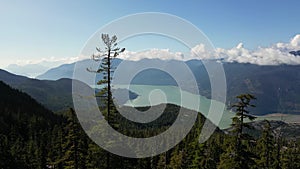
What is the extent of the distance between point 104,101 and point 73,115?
3.46m

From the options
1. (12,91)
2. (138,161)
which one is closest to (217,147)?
(138,161)

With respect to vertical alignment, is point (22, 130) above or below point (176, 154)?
below

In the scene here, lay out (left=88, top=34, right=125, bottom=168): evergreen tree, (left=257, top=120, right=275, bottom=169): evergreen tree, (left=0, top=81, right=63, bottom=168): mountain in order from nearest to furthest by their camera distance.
Answer: (left=88, top=34, right=125, bottom=168): evergreen tree → (left=257, top=120, right=275, bottom=169): evergreen tree → (left=0, top=81, right=63, bottom=168): mountain

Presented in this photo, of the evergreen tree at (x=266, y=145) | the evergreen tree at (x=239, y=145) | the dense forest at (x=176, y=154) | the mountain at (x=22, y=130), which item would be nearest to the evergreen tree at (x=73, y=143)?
the dense forest at (x=176, y=154)

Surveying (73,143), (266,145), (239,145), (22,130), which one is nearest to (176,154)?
(266,145)

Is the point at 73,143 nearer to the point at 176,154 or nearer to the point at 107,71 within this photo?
the point at 107,71

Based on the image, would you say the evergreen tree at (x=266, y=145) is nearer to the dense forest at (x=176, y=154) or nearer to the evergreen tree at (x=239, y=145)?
the dense forest at (x=176, y=154)

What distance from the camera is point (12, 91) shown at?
187 metres

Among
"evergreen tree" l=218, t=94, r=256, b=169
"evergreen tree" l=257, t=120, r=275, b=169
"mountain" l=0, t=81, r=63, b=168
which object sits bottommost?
"mountain" l=0, t=81, r=63, b=168

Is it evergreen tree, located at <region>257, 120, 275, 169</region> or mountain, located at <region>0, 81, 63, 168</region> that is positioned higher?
evergreen tree, located at <region>257, 120, 275, 169</region>

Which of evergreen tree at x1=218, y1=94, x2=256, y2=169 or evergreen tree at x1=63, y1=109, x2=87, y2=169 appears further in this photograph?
evergreen tree at x1=63, y1=109, x2=87, y2=169

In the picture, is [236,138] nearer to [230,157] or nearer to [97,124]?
[230,157]

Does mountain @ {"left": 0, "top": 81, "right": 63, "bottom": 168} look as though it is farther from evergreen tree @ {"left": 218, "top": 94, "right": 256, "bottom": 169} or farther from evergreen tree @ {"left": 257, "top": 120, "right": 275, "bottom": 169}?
evergreen tree @ {"left": 257, "top": 120, "right": 275, "bottom": 169}

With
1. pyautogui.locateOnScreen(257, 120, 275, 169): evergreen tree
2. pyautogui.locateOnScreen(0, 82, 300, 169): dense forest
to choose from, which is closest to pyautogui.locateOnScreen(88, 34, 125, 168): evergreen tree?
pyautogui.locateOnScreen(0, 82, 300, 169): dense forest
